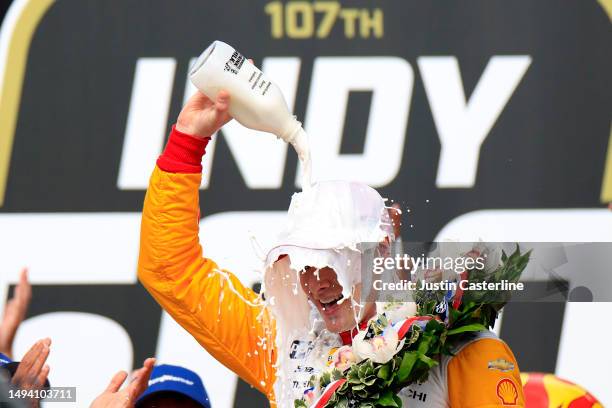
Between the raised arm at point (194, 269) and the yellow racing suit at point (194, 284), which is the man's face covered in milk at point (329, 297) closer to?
the yellow racing suit at point (194, 284)

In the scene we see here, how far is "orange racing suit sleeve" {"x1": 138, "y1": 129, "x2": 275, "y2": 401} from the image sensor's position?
266cm

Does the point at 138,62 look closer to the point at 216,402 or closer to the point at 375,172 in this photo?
the point at 375,172

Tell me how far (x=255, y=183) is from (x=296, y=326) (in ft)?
3.79

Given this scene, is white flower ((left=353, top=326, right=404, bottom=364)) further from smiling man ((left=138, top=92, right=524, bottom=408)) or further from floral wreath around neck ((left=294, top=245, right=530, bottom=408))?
smiling man ((left=138, top=92, right=524, bottom=408))

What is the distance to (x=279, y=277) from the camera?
8.73 ft

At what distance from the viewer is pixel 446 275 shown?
2.44m

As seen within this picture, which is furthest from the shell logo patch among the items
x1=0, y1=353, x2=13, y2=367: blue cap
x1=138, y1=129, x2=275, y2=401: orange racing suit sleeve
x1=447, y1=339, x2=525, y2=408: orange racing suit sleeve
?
x1=0, y1=353, x2=13, y2=367: blue cap

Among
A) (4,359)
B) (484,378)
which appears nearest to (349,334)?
(484,378)

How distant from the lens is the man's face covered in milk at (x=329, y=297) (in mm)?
2488

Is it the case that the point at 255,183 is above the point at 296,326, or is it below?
above

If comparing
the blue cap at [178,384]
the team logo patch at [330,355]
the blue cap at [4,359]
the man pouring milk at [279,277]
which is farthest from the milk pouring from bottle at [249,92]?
the blue cap at [4,359]

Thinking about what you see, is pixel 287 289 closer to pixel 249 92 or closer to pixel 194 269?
pixel 194 269

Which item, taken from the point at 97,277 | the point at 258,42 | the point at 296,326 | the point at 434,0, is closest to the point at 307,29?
the point at 258,42

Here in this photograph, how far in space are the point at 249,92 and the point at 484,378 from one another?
0.82 metres
